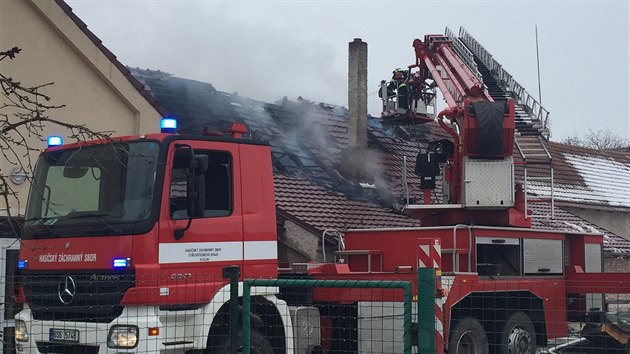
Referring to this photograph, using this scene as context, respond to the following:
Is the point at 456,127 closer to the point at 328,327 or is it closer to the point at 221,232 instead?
the point at 328,327

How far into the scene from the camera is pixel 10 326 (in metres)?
8.67

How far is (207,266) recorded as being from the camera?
25.8 feet

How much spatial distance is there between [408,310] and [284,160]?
11.7 meters

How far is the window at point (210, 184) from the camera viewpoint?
24.9 ft

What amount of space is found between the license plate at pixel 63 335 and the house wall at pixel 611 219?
18.9 meters

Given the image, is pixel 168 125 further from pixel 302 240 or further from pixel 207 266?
pixel 302 240

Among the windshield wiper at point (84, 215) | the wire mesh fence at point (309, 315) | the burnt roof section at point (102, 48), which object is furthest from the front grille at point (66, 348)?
the burnt roof section at point (102, 48)

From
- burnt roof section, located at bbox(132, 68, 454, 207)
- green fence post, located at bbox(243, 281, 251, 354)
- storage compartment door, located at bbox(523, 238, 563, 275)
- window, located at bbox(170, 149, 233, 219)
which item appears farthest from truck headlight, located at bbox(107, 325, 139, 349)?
burnt roof section, located at bbox(132, 68, 454, 207)

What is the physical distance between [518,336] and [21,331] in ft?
18.4

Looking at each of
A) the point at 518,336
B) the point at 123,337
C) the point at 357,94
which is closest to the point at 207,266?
the point at 123,337

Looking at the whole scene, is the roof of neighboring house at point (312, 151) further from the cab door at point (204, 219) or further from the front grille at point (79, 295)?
the front grille at point (79, 295)

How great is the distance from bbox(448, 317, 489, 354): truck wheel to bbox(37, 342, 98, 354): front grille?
3.93 m

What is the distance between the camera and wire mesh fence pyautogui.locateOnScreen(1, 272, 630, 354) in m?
7.19

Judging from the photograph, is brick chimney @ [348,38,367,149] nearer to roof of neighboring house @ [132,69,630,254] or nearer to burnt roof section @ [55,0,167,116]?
roof of neighboring house @ [132,69,630,254]
